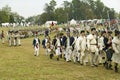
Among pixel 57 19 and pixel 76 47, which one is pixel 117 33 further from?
pixel 57 19

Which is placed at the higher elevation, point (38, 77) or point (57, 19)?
point (57, 19)

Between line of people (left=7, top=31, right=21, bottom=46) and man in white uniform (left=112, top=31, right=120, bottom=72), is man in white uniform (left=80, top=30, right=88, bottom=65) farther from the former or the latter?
line of people (left=7, top=31, right=21, bottom=46)

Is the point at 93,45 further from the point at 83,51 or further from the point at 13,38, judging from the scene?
the point at 13,38

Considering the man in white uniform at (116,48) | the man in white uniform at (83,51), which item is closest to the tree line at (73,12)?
the man in white uniform at (83,51)

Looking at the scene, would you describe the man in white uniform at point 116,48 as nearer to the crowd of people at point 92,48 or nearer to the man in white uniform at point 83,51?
the crowd of people at point 92,48

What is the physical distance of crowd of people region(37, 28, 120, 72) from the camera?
16691 mm

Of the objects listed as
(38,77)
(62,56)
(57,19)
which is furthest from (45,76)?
(57,19)

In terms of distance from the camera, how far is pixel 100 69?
1812 cm

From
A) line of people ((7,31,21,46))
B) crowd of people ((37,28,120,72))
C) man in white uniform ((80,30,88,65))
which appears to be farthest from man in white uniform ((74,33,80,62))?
line of people ((7,31,21,46))

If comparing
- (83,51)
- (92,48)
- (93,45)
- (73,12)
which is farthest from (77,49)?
(73,12)

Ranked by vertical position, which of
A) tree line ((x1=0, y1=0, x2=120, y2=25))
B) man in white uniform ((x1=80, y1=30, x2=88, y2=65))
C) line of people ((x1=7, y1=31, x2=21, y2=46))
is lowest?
man in white uniform ((x1=80, y1=30, x2=88, y2=65))

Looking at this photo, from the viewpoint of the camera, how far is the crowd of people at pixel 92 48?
54.8 ft

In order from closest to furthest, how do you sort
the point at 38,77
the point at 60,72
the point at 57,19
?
the point at 38,77, the point at 60,72, the point at 57,19

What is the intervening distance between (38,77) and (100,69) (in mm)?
3944
